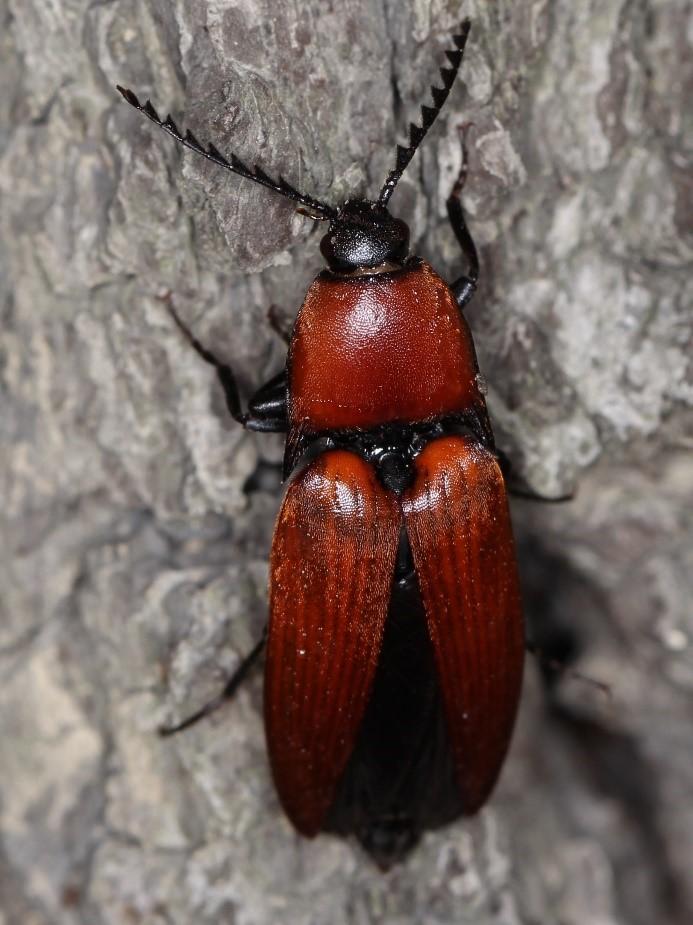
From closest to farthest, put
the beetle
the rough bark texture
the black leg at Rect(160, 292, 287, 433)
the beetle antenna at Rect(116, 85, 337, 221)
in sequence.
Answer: the beetle antenna at Rect(116, 85, 337, 221) → the rough bark texture → the beetle → the black leg at Rect(160, 292, 287, 433)

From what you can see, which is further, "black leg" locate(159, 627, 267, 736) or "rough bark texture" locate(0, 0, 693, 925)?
"black leg" locate(159, 627, 267, 736)

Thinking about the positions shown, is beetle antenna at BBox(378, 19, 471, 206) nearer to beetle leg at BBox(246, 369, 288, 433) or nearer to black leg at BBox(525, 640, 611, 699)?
beetle leg at BBox(246, 369, 288, 433)

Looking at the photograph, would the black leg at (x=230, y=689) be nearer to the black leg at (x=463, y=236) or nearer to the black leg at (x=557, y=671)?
the black leg at (x=557, y=671)

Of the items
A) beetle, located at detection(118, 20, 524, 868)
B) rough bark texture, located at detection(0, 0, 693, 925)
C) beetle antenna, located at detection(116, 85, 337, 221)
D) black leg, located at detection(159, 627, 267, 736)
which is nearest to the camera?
beetle antenna, located at detection(116, 85, 337, 221)

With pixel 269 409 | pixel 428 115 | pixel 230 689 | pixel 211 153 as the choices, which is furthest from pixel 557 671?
pixel 211 153

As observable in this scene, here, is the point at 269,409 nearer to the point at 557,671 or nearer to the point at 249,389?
the point at 249,389

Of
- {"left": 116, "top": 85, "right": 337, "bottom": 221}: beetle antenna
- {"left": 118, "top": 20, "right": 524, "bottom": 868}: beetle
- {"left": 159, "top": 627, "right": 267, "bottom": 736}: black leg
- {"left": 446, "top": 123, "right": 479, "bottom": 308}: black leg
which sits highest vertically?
{"left": 116, "top": 85, "right": 337, "bottom": 221}: beetle antenna

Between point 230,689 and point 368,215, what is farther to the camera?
point 230,689

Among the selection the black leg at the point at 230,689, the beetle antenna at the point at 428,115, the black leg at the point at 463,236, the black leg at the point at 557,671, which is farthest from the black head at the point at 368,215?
the black leg at the point at 557,671

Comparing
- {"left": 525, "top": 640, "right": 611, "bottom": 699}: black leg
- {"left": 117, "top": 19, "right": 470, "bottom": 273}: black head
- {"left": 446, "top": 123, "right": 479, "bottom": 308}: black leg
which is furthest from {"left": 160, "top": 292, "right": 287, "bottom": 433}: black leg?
{"left": 525, "top": 640, "right": 611, "bottom": 699}: black leg
